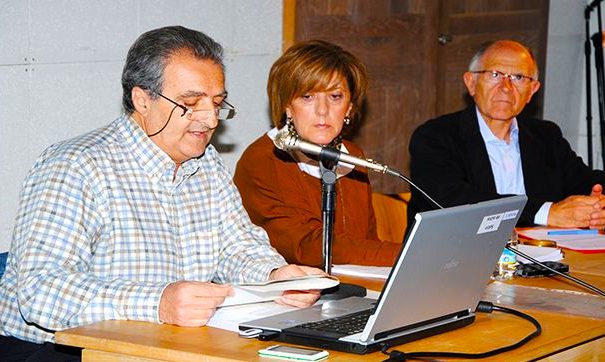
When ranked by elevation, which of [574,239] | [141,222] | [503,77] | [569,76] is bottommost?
[574,239]

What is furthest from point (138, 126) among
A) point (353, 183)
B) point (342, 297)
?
point (353, 183)

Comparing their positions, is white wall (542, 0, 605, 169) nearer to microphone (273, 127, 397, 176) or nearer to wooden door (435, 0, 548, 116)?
wooden door (435, 0, 548, 116)

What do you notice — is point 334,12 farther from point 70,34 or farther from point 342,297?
point 342,297

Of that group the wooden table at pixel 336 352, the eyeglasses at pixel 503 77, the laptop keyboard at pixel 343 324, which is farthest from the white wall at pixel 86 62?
the laptop keyboard at pixel 343 324

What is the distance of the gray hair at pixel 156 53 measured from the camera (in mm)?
2703

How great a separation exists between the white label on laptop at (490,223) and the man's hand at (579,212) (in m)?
1.59

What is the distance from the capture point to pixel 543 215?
3916mm

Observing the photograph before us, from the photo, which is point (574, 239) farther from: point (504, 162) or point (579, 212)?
point (504, 162)

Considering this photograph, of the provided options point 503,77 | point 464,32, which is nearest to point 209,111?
point 503,77

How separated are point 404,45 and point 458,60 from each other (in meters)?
0.45

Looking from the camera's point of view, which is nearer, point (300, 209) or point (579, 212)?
point (300, 209)

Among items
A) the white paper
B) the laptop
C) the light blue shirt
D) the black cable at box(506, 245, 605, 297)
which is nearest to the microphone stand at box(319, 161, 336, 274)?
the laptop

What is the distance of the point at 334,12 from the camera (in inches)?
193

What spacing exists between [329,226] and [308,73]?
0.92 meters
